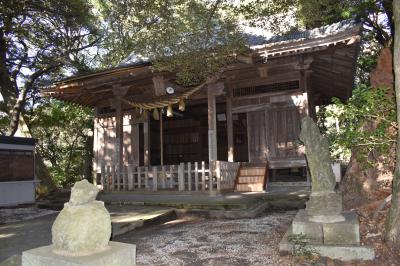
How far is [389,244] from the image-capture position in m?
4.68

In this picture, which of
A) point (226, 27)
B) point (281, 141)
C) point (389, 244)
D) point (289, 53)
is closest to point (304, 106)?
point (281, 141)

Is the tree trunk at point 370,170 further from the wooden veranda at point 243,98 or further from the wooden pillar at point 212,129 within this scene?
the wooden pillar at point 212,129

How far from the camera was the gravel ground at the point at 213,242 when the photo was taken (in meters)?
5.04

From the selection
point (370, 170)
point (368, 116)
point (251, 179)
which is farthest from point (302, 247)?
point (251, 179)

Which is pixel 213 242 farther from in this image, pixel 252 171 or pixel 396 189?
pixel 252 171

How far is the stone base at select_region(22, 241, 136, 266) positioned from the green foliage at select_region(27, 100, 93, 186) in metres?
17.8

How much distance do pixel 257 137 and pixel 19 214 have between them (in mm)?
7663

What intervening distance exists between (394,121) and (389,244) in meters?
1.89

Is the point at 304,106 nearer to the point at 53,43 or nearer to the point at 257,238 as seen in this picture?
the point at 257,238

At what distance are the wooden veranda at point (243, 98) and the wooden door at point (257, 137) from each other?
3 cm

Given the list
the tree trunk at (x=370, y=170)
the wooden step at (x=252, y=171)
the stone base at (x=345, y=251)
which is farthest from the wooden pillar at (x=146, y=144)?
the stone base at (x=345, y=251)

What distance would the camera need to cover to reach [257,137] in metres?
12.1

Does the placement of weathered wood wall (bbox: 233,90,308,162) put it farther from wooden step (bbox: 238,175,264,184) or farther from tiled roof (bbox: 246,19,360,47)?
tiled roof (bbox: 246,19,360,47)

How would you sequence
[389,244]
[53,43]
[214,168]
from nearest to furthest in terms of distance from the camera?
1. [389,244]
2. [214,168]
3. [53,43]
